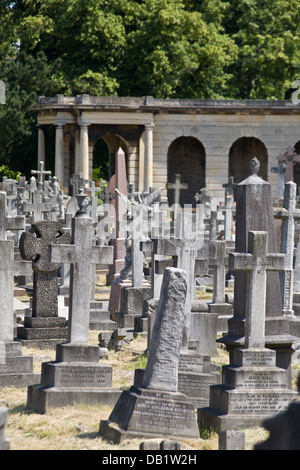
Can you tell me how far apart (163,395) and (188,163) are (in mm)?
30784

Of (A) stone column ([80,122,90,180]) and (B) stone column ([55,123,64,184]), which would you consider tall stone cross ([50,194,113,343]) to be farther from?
(B) stone column ([55,123,64,184])

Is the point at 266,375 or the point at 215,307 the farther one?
the point at 215,307

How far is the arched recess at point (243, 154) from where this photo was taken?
1474 inches

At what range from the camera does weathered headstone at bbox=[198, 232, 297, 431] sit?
7.31 m

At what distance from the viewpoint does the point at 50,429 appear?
281 inches

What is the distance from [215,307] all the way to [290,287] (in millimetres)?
1522

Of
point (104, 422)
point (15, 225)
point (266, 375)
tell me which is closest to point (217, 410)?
point (266, 375)

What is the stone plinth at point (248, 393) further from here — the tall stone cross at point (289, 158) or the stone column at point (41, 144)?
the stone column at point (41, 144)

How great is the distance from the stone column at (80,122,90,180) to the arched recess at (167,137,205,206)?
13.9 feet

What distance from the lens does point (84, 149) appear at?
33.8 metres

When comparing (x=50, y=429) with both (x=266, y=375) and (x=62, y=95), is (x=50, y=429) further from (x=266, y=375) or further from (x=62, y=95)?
(x=62, y=95)

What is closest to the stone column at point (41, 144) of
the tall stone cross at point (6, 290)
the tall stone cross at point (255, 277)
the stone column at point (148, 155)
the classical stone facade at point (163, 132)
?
the classical stone facade at point (163, 132)

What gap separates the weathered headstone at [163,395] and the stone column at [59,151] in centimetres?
2716
